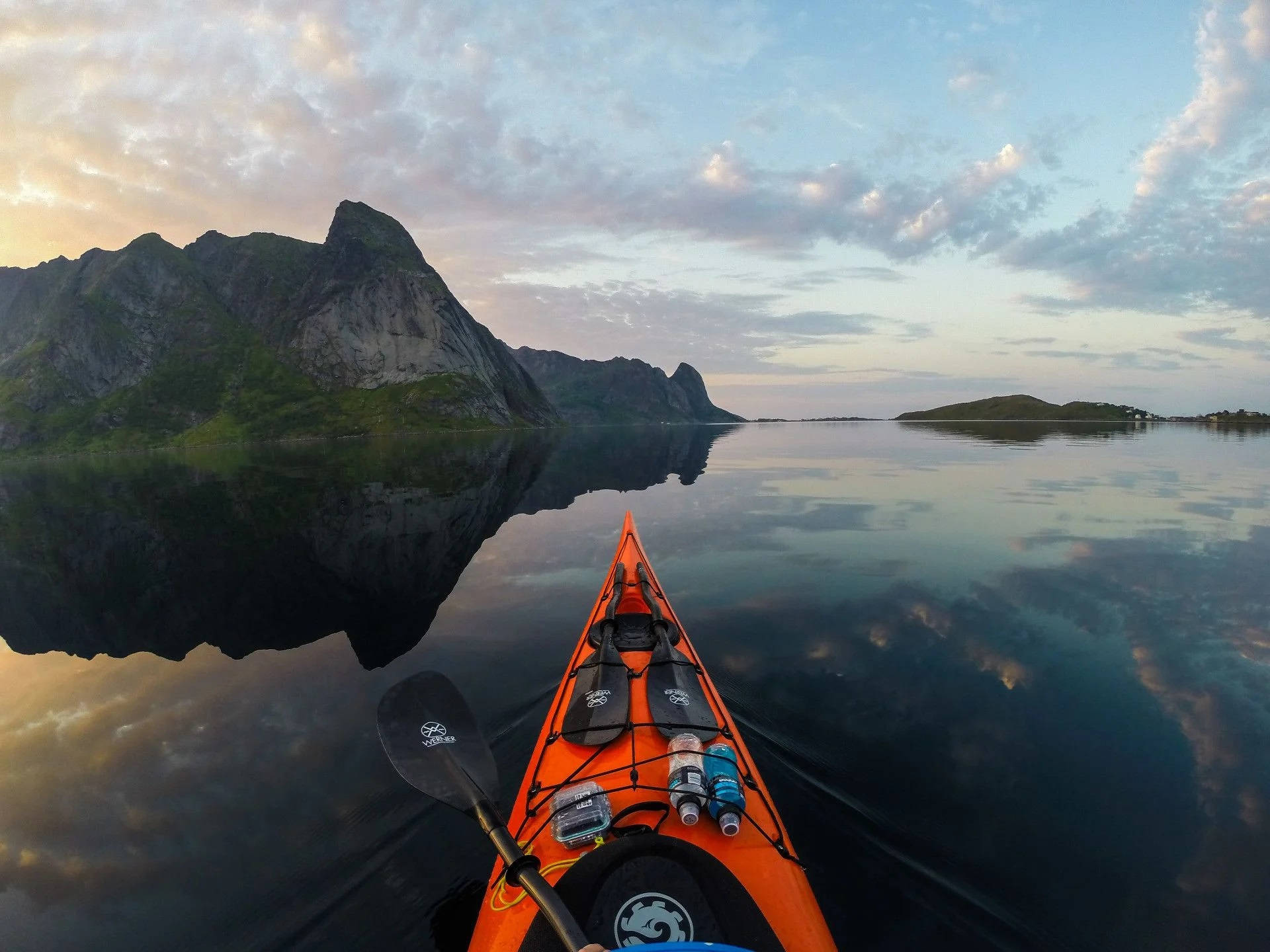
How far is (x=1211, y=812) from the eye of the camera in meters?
7.91

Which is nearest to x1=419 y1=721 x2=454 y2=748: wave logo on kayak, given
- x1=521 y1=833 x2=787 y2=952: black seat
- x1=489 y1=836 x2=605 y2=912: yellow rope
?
x1=489 y1=836 x2=605 y2=912: yellow rope

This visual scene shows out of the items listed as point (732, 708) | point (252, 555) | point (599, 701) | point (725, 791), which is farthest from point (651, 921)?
point (252, 555)

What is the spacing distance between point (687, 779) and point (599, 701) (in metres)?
2.43

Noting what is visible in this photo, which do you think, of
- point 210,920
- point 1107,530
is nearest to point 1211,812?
point 210,920

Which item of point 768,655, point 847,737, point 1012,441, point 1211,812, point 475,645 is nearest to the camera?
point 1211,812

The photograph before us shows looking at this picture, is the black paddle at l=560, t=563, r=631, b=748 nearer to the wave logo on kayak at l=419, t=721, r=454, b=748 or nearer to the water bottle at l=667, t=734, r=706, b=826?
the water bottle at l=667, t=734, r=706, b=826

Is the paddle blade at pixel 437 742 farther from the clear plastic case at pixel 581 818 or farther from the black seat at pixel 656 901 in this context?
the black seat at pixel 656 901

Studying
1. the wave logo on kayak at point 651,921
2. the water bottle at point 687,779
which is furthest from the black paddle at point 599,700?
the wave logo on kayak at point 651,921

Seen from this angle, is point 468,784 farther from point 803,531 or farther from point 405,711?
point 803,531

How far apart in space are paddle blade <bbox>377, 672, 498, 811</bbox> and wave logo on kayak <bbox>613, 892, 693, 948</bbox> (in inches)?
109

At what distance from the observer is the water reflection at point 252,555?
15.9 metres

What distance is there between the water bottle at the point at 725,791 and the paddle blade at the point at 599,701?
1554 mm

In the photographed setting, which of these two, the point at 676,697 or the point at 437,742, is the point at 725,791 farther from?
the point at 437,742

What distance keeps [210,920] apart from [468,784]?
135 inches
